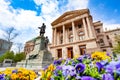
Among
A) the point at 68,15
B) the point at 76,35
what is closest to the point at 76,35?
the point at 76,35

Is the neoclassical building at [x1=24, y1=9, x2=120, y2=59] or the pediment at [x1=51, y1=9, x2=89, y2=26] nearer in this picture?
the neoclassical building at [x1=24, y1=9, x2=120, y2=59]

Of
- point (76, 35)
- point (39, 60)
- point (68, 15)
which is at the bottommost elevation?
point (39, 60)

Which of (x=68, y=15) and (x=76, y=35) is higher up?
(x=68, y=15)

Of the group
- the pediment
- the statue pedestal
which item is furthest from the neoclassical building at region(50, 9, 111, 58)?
the statue pedestal

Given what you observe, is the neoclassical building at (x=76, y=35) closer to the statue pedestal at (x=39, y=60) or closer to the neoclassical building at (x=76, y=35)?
the neoclassical building at (x=76, y=35)

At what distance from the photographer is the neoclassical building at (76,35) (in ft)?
73.4

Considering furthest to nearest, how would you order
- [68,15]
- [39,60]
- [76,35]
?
[68,15] → [76,35] → [39,60]

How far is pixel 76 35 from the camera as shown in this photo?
25562 mm

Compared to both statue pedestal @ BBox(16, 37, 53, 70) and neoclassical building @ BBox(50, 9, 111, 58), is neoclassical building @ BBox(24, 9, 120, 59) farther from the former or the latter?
statue pedestal @ BBox(16, 37, 53, 70)

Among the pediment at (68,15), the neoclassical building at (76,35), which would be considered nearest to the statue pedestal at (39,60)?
the neoclassical building at (76,35)

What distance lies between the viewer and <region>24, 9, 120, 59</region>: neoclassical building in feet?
73.4

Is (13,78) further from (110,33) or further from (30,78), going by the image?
(110,33)

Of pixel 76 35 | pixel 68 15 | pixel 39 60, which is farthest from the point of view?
pixel 68 15

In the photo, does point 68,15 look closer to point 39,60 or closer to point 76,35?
point 76,35
